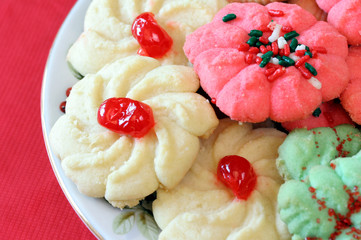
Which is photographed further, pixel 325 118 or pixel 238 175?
pixel 325 118

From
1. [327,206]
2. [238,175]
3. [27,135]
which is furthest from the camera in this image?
[27,135]

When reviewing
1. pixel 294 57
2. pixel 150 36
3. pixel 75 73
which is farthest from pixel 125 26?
pixel 294 57

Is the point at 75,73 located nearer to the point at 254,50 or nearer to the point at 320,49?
the point at 254,50

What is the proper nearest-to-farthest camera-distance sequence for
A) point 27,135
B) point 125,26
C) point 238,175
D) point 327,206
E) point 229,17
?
point 327,206 < point 238,175 < point 229,17 < point 125,26 < point 27,135

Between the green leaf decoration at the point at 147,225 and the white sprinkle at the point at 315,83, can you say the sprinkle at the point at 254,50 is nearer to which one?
the white sprinkle at the point at 315,83

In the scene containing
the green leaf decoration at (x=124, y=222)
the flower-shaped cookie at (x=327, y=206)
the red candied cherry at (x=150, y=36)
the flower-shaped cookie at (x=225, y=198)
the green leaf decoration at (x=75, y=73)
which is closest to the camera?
the flower-shaped cookie at (x=327, y=206)

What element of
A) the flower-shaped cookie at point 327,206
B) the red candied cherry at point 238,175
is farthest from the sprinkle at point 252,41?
the flower-shaped cookie at point 327,206

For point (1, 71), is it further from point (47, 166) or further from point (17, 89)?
point (47, 166)

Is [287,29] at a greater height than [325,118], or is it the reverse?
[287,29]
